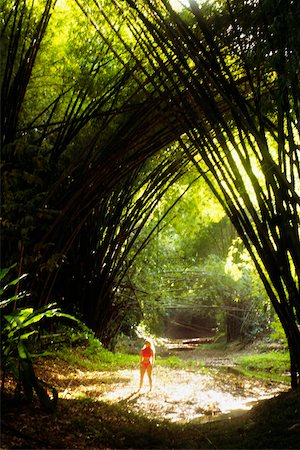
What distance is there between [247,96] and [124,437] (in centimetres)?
303

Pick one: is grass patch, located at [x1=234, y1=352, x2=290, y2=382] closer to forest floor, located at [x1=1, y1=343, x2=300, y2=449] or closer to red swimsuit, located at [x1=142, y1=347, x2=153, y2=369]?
forest floor, located at [x1=1, y1=343, x2=300, y2=449]

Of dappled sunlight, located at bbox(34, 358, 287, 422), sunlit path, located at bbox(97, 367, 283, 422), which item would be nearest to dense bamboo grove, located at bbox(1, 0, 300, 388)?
dappled sunlight, located at bbox(34, 358, 287, 422)

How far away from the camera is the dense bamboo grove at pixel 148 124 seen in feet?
9.07

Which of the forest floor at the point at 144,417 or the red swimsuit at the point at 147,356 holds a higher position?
the red swimsuit at the point at 147,356

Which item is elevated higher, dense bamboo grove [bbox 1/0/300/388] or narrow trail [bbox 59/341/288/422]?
dense bamboo grove [bbox 1/0/300/388]

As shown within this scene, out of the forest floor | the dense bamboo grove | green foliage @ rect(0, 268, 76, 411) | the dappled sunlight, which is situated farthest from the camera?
the dappled sunlight

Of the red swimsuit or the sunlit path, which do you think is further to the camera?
the red swimsuit

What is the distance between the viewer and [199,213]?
8.23 metres

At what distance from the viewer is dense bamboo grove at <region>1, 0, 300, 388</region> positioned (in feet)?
9.07

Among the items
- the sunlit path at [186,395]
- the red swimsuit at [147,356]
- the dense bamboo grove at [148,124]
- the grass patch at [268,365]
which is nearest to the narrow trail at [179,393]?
the sunlit path at [186,395]

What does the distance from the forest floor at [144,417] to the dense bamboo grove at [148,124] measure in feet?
2.14

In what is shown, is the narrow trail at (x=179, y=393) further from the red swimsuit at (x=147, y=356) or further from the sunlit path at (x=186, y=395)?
the red swimsuit at (x=147, y=356)

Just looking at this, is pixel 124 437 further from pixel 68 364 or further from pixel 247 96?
pixel 247 96

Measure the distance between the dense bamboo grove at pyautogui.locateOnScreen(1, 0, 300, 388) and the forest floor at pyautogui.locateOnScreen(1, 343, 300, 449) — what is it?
2.14 feet
